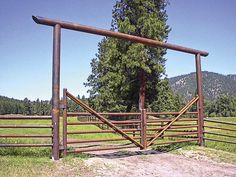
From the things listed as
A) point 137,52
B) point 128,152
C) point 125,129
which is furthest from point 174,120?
point 137,52

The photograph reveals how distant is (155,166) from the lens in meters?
8.96

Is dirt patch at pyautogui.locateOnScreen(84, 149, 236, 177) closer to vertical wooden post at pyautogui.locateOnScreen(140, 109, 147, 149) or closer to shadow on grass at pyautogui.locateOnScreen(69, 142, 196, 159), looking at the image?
shadow on grass at pyautogui.locateOnScreen(69, 142, 196, 159)

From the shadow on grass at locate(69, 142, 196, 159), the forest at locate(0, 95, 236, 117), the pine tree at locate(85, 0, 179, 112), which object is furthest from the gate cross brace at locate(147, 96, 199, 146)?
the forest at locate(0, 95, 236, 117)

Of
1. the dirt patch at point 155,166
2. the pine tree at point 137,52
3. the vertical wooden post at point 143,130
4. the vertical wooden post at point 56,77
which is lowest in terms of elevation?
the dirt patch at point 155,166

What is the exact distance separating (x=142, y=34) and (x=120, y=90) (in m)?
5.75

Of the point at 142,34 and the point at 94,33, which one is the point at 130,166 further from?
the point at 142,34

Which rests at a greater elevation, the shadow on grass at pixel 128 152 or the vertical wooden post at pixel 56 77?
the vertical wooden post at pixel 56 77

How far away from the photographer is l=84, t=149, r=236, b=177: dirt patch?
8.07 meters

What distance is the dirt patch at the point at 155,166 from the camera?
807 centimetres

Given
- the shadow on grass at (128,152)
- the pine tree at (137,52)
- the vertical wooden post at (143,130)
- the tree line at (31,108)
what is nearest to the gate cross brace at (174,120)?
the vertical wooden post at (143,130)

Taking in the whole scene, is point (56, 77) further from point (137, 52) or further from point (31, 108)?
point (31, 108)

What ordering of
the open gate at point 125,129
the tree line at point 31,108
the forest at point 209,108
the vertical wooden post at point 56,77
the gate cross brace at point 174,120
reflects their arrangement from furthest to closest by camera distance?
1. the tree line at point 31,108
2. the forest at point 209,108
3. the gate cross brace at point 174,120
4. the open gate at point 125,129
5. the vertical wooden post at point 56,77

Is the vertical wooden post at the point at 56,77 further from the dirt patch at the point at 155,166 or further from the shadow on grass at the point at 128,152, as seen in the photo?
the dirt patch at the point at 155,166

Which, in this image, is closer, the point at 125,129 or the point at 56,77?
the point at 56,77
